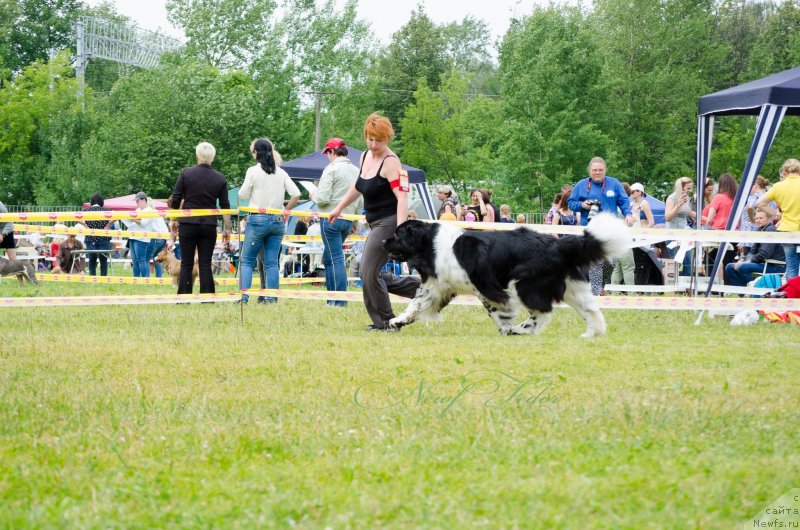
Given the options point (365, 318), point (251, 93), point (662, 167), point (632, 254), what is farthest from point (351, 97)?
point (365, 318)

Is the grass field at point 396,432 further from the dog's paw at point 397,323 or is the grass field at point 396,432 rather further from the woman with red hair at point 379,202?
the woman with red hair at point 379,202

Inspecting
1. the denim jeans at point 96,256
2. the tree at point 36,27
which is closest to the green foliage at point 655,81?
the denim jeans at point 96,256

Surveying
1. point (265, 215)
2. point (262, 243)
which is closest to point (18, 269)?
point (262, 243)

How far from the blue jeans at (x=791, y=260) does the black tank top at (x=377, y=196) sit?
4249mm

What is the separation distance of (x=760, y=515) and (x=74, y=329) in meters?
6.88

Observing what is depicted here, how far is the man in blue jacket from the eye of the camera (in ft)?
35.6

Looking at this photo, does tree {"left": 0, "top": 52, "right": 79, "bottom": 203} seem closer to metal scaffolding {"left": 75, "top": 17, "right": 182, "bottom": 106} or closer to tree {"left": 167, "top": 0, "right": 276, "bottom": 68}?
metal scaffolding {"left": 75, "top": 17, "right": 182, "bottom": 106}

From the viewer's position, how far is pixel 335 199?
35.4 ft

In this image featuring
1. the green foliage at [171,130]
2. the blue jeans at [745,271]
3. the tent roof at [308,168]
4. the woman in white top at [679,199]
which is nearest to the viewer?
the blue jeans at [745,271]

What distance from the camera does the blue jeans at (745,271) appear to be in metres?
11.0

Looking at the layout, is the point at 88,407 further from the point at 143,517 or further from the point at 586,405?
the point at 586,405

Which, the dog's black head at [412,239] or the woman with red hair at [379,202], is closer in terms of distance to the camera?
the dog's black head at [412,239]

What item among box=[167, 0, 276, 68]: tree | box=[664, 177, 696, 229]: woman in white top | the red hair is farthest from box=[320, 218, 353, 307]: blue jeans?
box=[167, 0, 276, 68]: tree

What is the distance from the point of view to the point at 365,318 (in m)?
9.56
